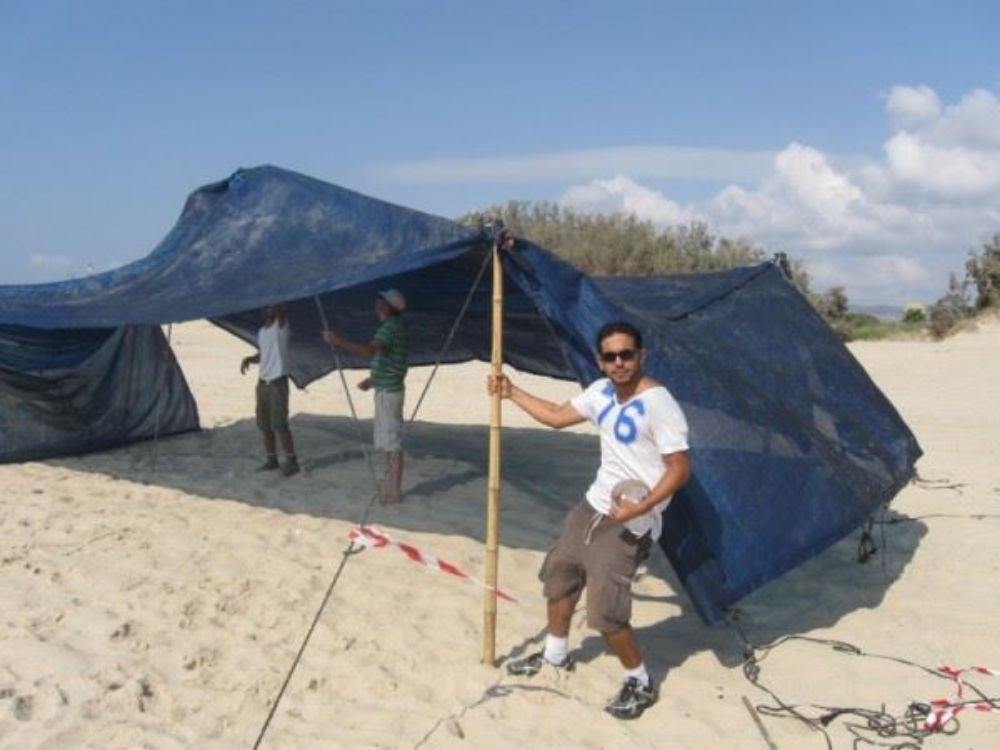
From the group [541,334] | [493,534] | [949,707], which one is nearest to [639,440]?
[493,534]

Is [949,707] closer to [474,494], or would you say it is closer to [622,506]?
[622,506]

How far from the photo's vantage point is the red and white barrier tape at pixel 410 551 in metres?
4.96

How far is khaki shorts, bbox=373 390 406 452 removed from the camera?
666 centimetres

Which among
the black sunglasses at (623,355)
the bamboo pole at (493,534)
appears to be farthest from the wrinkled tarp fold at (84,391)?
the black sunglasses at (623,355)

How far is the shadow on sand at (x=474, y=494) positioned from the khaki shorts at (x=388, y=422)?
6.5 inches

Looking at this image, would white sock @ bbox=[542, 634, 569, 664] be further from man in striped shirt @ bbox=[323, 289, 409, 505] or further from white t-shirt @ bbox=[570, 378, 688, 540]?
man in striped shirt @ bbox=[323, 289, 409, 505]

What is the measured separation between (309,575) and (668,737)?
2193 mm

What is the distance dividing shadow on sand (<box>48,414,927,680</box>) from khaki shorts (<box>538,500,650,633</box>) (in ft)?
1.91

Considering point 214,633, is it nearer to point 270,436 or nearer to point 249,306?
point 249,306

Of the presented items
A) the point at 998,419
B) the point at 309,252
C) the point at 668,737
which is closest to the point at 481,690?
the point at 668,737

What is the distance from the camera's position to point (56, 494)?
6617 millimetres

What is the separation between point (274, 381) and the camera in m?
7.36

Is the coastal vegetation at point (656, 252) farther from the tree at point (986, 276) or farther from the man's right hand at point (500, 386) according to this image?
the man's right hand at point (500, 386)

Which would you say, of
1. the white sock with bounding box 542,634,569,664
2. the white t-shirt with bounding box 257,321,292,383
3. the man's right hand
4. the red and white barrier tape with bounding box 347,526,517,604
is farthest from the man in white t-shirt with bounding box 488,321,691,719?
the white t-shirt with bounding box 257,321,292,383
